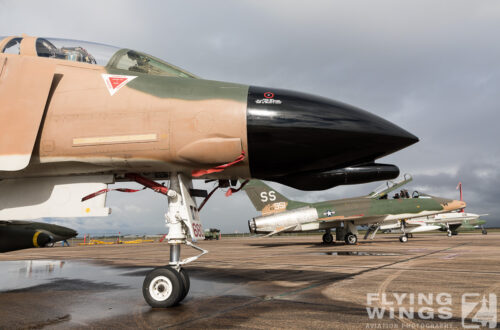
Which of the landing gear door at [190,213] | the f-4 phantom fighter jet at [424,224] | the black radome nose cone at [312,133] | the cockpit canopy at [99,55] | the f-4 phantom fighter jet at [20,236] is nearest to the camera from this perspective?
the black radome nose cone at [312,133]

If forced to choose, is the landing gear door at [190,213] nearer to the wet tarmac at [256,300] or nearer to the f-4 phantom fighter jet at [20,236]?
the wet tarmac at [256,300]

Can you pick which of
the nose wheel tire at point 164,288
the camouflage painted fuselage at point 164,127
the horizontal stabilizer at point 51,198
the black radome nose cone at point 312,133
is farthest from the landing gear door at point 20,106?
the black radome nose cone at point 312,133

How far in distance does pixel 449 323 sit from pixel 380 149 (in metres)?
2.04

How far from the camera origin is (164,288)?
4.40 metres

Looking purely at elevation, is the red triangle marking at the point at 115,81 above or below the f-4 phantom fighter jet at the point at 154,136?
above

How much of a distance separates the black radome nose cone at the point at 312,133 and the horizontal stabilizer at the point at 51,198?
2.25m

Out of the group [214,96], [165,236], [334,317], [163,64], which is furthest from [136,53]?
[334,317]

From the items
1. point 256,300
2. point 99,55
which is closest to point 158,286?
point 256,300

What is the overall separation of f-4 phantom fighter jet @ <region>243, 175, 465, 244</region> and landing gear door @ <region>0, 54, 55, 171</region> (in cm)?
1749

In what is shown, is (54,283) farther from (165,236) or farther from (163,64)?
(163,64)

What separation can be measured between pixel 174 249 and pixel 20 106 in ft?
9.14

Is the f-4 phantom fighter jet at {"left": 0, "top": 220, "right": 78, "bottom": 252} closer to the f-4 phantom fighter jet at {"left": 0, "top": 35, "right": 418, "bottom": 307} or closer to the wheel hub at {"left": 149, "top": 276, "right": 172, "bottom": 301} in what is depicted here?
the f-4 phantom fighter jet at {"left": 0, "top": 35, "right": 418, "bottom": 307}

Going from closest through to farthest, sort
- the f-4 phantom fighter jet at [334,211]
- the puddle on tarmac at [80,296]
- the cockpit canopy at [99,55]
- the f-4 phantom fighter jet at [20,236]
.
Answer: the puddle on tarmac at [80,296] < the cockpit canopy at [99,55] < the f-4 phantom fighter jet at [20,236] < the f-4 phantom fighter jet at [334,211]

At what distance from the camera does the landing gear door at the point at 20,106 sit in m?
4.02
